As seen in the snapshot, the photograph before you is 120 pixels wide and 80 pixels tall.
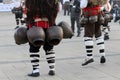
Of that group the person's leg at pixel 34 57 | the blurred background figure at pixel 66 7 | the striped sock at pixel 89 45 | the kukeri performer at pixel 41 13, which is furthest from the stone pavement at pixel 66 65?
the blurred background figure at pixel 66 7

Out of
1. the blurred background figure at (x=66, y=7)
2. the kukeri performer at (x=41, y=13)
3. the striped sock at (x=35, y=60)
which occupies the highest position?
the kukeri performer at (x=41, y=13)

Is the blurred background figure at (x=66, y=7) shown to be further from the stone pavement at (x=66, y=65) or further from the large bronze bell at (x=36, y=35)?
the large bronze bell at (x=36, y=35)

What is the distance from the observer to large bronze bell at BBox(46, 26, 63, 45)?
6.65 metres

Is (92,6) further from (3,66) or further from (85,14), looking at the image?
(3,66)

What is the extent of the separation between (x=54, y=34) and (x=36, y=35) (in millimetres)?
335

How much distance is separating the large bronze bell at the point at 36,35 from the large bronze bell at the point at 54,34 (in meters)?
0.12

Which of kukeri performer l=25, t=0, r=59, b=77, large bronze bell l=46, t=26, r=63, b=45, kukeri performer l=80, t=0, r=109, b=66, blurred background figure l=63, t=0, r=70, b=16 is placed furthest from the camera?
blurred background figure l=63, t=0, r=70, b=16

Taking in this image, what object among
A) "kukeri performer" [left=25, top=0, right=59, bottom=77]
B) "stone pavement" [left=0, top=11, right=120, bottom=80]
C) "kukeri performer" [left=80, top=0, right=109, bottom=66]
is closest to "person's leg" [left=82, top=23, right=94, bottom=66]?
"kukeri performer" [left=80, top=0, right=109, bottom=66]

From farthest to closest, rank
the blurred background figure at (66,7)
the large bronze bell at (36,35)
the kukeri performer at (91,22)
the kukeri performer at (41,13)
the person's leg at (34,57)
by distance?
the blurred background figure at (66,7) < the kukeri performer at (91,22) < the person's leg at (34,57) < the kukeri performer at (41,13) < the large bronze bell at (36,35)

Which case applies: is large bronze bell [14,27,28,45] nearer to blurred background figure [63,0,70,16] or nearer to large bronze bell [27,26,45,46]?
large bronze bell [27,26,45,46]

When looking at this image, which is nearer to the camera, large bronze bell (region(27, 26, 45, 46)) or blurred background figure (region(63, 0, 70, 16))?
large bronze bell (region(27, 26, 45, 46))

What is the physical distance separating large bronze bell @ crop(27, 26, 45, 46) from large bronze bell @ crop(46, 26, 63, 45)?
0.12m

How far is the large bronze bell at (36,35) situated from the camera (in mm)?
6527

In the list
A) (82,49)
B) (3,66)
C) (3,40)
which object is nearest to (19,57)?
(3,66)
